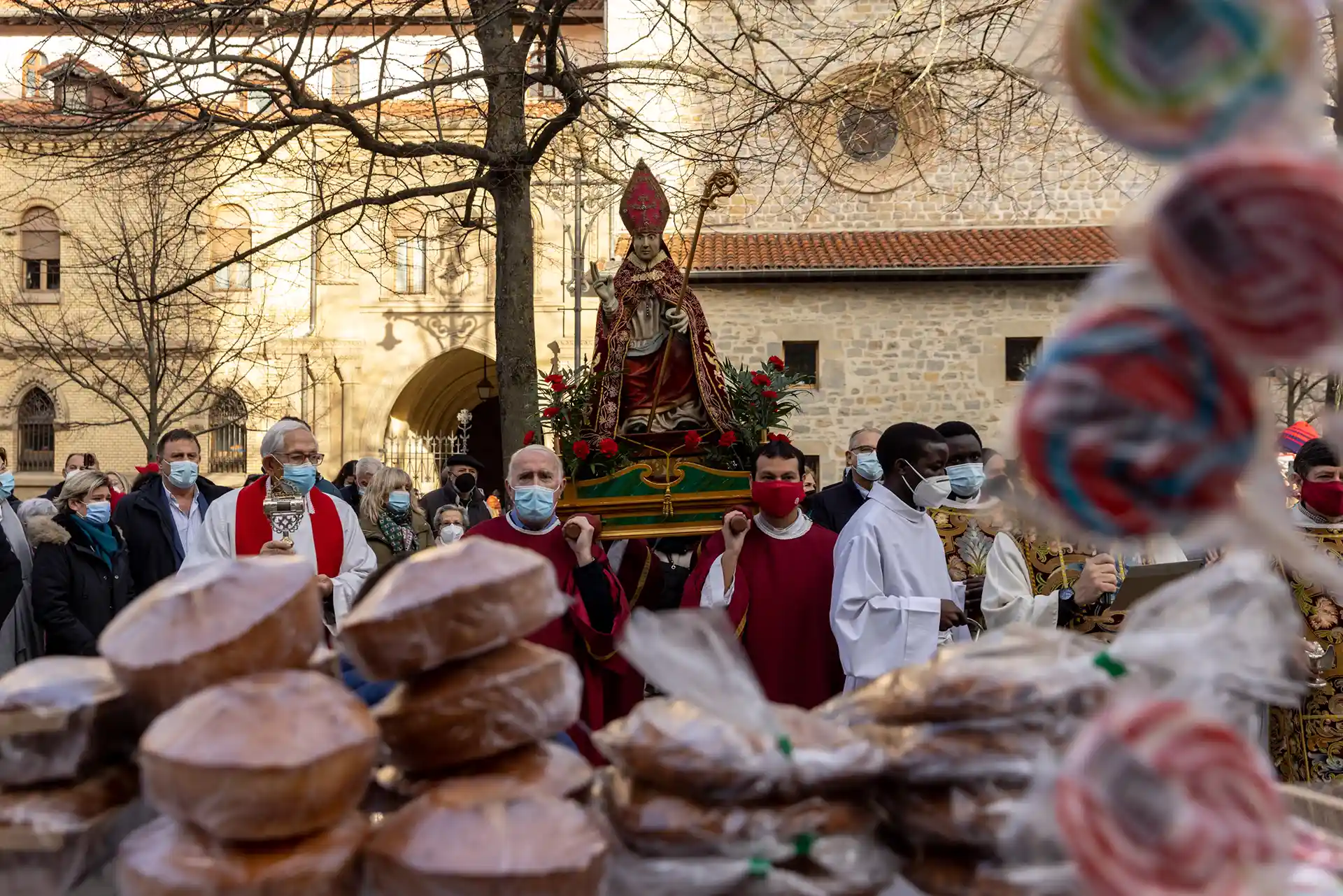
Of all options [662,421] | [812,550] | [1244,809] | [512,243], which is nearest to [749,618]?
[812,550]

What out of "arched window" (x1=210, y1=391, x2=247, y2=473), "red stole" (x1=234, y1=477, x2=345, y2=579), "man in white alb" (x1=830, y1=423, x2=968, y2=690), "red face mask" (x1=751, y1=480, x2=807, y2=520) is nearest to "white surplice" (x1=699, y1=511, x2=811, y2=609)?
"red face mask" (x1=751, y1=480, x2=807, y2=520)

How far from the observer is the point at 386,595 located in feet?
6.41

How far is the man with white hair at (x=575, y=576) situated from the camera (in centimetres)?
530

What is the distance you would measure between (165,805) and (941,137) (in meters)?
12.1

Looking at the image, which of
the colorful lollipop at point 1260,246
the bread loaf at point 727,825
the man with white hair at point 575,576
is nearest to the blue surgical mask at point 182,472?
the man with white hair at point 575,576

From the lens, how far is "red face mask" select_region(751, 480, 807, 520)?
6004 mm

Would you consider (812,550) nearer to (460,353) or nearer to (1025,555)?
(1025,555)

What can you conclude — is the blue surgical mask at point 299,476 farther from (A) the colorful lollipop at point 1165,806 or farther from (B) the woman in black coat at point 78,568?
(A) the colorful lollipop at point 1165,806

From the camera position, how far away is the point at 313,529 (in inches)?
245

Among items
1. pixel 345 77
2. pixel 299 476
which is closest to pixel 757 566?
pixel 299 476

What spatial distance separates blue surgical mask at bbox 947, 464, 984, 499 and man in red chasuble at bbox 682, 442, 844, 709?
0.70 m

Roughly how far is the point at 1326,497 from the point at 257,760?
554 cm

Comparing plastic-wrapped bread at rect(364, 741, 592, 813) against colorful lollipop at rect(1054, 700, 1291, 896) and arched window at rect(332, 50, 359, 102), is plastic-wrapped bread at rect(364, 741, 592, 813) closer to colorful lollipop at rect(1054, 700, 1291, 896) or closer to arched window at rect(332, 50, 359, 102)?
colorful lollipop at rect(1054, 700, 1291, 896)

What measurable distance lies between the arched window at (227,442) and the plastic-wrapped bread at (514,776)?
30020mm
